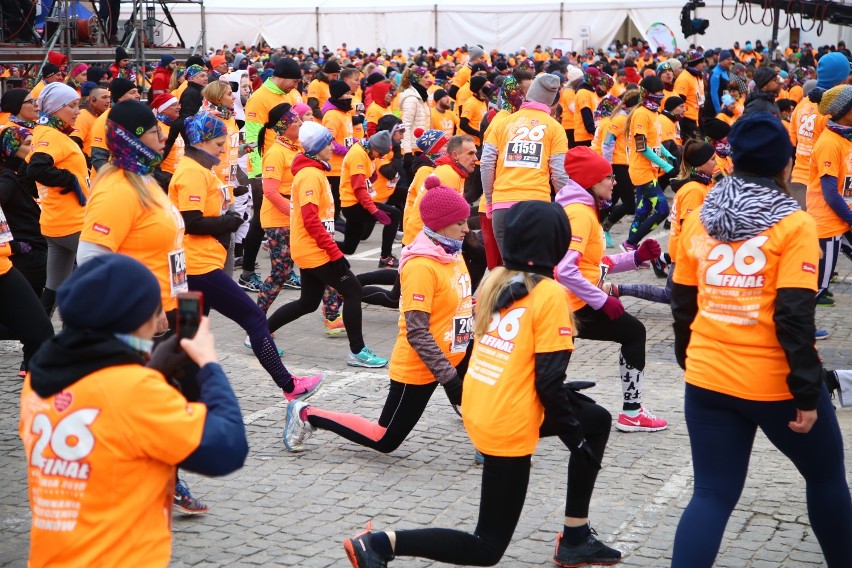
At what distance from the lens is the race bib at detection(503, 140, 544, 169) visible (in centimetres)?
869

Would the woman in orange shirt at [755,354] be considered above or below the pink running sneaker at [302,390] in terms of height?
above

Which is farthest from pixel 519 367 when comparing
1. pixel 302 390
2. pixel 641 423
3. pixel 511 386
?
pixel 302 390

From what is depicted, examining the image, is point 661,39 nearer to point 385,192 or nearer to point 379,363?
point 385,192

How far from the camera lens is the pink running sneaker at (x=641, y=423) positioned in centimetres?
664

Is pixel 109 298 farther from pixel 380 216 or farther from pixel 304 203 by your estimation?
pixel 380 216

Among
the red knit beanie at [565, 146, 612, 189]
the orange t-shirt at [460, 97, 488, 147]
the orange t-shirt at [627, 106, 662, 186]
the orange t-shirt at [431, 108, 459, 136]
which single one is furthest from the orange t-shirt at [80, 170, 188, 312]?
the orange t-shirt at [460, 97, 488, 147]

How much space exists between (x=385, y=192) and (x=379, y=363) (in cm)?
431

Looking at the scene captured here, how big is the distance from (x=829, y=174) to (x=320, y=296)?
4.04 metres

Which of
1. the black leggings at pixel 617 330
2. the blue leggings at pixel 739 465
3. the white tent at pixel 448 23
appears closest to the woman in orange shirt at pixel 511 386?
the blue leggings at pixel 739 465

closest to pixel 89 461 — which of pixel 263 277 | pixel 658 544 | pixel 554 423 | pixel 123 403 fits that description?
pixel 123 403

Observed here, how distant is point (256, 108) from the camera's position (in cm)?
1234

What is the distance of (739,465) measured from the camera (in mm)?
4027

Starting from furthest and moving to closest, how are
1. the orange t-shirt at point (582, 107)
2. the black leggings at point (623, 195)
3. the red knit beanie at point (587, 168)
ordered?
the orange t-shirt at point (582, 107) → the black leggings at point (623, 195) → the red knit beanie at point (587, 168)

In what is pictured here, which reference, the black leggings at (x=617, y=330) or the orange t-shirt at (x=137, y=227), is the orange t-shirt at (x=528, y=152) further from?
the orange t-shirt at (x=137, y=227)
